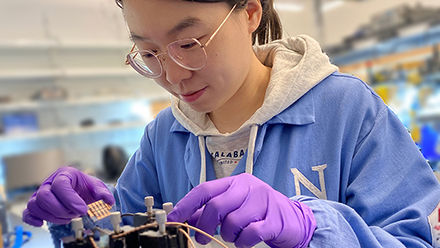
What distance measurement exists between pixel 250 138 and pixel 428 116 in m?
2.79

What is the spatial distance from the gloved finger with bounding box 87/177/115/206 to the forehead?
0.43 m

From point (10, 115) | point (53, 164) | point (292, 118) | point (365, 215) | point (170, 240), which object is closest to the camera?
point (170, 240)

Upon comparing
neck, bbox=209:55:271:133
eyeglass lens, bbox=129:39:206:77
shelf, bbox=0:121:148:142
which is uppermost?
eyeglass lens, bbox=129:39:206:77

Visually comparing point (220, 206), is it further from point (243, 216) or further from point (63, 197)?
point (63, 197)

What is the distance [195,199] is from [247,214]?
0.10 metres

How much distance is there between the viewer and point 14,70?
4.80m

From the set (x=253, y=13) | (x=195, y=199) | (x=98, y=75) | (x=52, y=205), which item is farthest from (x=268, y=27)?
(x=98, y=75)

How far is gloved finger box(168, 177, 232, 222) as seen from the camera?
67 centimetres

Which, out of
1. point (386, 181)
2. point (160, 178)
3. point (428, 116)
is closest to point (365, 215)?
point (386, 181)

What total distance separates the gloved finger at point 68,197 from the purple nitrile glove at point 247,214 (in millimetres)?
298

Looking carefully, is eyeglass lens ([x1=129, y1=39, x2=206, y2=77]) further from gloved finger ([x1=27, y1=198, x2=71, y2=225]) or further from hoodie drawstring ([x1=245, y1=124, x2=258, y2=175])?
gloved finger ([x1=27, y1=198, x2=71, y2=225])

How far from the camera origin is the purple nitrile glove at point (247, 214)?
2.08 feet

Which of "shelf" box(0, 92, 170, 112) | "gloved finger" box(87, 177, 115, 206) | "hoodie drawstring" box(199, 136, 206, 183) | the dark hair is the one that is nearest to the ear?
the dark hair

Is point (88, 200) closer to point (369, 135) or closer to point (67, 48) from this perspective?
point (369, 135)
